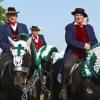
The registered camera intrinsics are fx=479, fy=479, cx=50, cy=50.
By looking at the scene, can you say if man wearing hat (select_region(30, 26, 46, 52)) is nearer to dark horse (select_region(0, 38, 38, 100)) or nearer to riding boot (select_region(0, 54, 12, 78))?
riding boot (select_region(0, 54, 12, 78))

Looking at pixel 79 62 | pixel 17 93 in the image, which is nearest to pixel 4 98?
pixel 17 93

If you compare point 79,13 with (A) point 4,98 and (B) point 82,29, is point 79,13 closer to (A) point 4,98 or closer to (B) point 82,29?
(B) point 82,29

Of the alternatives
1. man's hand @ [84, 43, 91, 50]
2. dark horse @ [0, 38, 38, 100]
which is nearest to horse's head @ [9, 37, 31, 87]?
dark horse @ [0, 38, 38, 100]

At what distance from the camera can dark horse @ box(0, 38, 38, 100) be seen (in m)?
12.6

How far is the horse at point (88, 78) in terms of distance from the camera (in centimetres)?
1251

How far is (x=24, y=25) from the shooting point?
50.0 ft

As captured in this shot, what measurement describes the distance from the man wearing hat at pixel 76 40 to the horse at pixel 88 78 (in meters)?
0.44

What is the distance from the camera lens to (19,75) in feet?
41.3

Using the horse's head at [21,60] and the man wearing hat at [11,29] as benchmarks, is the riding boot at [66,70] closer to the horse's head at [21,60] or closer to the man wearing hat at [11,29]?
the horse's head at [21,60]

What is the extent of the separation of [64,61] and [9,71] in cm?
168

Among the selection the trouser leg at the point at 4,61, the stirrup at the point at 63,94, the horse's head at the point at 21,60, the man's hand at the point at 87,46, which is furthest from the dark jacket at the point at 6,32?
the man's hand at the point at 87,46

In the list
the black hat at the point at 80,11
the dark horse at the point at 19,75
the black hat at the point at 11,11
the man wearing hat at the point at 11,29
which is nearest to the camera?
the dark horse at the point at 19,75

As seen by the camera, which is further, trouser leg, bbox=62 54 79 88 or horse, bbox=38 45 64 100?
horse, bbox=38 45 64 100

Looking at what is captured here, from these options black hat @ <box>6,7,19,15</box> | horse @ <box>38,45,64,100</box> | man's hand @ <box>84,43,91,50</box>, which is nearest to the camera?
man's hand @ <box>84,43,91,50</box>
